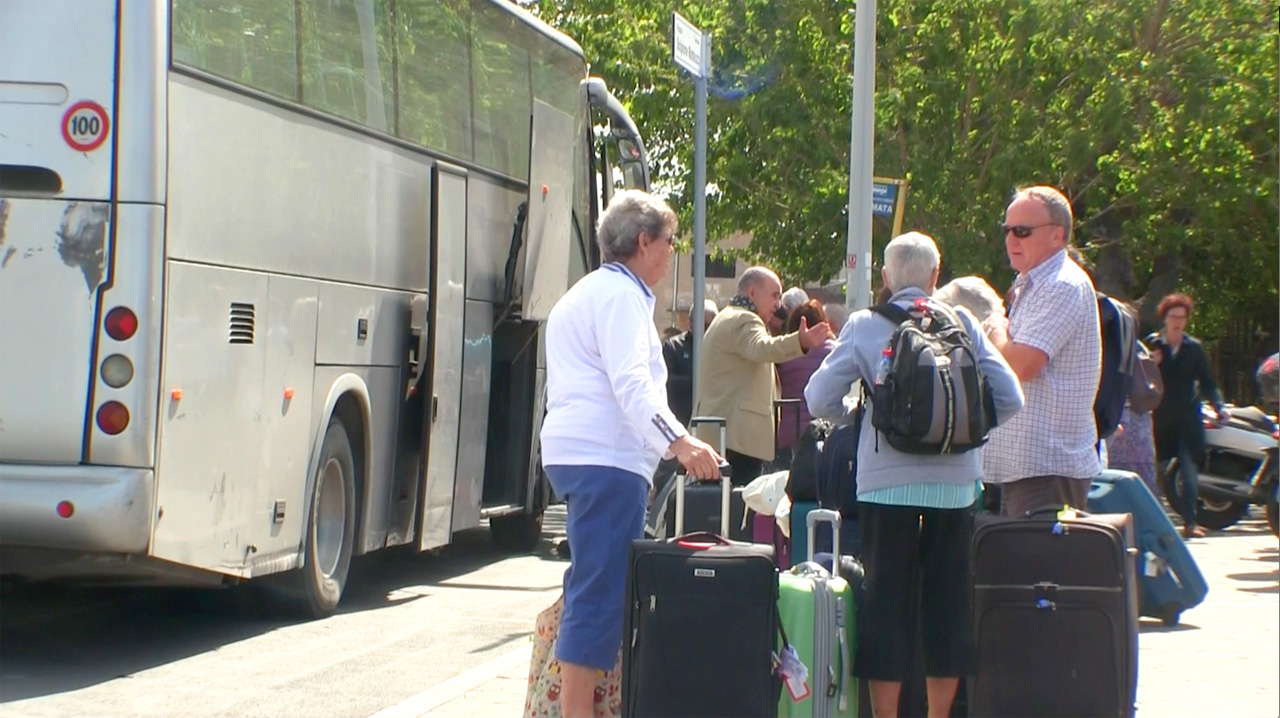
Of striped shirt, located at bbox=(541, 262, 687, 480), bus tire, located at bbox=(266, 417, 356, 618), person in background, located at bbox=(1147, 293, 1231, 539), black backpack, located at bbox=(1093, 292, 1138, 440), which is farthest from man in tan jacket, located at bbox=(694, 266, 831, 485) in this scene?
person in background, located at bbox=(1147, 293, 1231, 539)

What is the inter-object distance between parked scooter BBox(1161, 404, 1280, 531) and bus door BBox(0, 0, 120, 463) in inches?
403

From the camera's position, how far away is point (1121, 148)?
21.3 metres

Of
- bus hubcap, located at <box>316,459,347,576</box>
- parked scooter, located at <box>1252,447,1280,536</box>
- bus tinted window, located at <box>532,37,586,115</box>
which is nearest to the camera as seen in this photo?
bus hubcap, located at <box>316,459,347,576</box>

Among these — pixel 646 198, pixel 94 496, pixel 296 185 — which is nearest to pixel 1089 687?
pixel 646 198

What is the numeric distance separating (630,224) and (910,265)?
102 centimetres

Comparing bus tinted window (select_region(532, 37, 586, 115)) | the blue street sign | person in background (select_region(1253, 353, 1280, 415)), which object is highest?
bus tinted window (select_region(532, 37, 586, 115))

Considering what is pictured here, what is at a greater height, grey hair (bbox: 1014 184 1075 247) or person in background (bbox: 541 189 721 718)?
grey hair (bbox: 1014 184 1075 247)

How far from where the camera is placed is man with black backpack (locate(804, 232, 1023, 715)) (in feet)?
18.1

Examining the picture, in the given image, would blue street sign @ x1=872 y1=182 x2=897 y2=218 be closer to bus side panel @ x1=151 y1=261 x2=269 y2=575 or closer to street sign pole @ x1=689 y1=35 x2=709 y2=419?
street sign pole @ x1=689 y1=35 x2=709 y2=419

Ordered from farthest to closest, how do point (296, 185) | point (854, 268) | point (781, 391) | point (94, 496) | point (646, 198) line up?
1. point (854, 268)
2. point (781, 391)
3. point (296, 185)
4. point (94, 496)
5. point (646, 198)

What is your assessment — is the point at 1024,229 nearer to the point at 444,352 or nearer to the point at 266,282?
the point at 266,282

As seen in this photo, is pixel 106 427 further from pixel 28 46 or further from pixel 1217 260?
pixel 1217 260

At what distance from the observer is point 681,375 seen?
12.6 metres

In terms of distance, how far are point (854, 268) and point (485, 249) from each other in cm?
276
